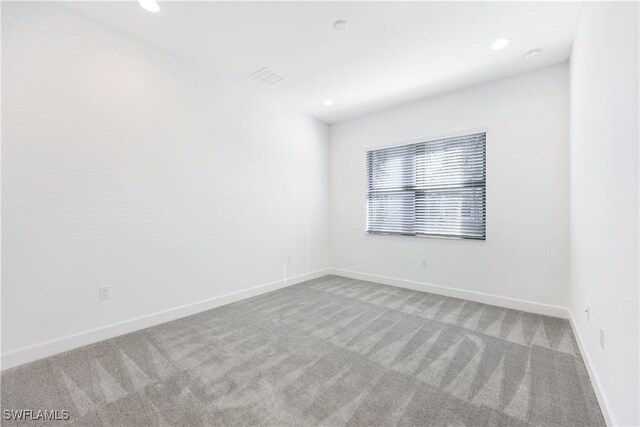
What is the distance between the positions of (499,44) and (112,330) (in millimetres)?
4696

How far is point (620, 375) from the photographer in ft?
4.37

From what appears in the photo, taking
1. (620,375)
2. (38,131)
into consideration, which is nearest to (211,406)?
(620,375)

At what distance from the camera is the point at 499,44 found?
106 inches

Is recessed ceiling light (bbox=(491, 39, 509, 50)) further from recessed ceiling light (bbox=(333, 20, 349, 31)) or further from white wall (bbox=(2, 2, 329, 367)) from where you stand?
white wall (bbox=(2, 2, 329, 367))

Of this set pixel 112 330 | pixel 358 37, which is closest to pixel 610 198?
pixel 358 37

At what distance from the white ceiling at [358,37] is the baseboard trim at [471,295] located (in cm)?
278

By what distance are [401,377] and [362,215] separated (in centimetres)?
306

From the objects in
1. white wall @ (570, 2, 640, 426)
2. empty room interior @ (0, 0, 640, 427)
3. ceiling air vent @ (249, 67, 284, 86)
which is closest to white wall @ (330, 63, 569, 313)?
empty room interior @ (0, 0, 640, 427)

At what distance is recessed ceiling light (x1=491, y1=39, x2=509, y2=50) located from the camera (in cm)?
265

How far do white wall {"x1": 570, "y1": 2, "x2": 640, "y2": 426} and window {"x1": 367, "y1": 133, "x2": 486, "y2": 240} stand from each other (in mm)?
1251

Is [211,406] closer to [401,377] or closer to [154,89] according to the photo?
[401,377]

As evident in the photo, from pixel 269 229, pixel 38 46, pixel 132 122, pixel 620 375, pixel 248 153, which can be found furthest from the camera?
pixel 269 229

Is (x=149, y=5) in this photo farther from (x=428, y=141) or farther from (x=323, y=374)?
(x=428, y=141)

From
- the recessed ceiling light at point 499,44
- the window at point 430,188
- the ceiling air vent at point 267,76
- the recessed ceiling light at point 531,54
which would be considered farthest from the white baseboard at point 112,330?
the recessed ceiling light at point 531,54
